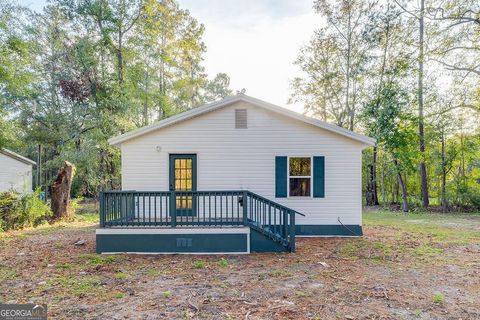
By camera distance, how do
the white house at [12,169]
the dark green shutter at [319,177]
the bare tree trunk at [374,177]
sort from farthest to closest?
the white house at [12,169] < the bare tree trunk at [374,177] < the dark green shutter at [319,177]

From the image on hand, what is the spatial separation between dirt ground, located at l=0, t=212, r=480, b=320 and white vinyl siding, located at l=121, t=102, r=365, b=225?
1.28 meters

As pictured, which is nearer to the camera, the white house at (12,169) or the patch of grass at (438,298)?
the patch of grass at (438,298)

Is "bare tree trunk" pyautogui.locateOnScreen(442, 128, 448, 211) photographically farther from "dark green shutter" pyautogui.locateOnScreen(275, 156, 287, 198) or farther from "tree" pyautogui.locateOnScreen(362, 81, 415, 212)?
"dark green shutter" pyautogui.locateOnScreen(275, 156, 287, 198)

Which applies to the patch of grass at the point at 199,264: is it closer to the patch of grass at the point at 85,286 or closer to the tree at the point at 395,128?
the patch of grass at the point at 85,286

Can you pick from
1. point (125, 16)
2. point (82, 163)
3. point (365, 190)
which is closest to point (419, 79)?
point (365, 190)

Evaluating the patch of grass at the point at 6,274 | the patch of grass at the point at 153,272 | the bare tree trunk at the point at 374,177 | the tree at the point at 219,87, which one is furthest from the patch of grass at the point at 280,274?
the tree at the point at 219,87

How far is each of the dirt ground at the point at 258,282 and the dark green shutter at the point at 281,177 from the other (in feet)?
4.98

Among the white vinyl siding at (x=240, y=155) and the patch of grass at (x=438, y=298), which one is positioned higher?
the white vinyl siding at (x=240, y=155)

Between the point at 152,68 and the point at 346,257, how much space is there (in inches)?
642

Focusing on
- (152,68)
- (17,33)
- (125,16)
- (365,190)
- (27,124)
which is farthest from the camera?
(27,124)

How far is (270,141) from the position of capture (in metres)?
8.66

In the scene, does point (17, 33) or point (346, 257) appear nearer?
point (346, 257)

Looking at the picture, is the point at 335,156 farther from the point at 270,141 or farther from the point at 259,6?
the point at 259,6

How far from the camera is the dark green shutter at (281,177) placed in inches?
337
